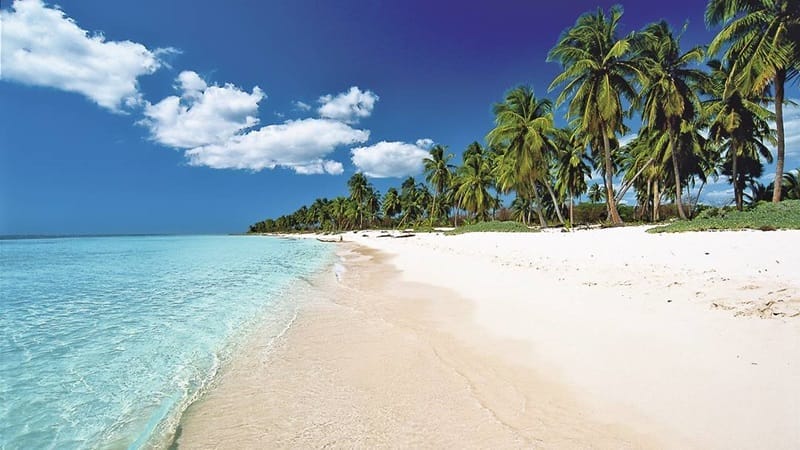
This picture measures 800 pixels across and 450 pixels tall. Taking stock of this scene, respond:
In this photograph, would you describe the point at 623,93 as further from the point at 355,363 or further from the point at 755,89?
the point at 355,363

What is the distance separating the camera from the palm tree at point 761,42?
14.5 meters

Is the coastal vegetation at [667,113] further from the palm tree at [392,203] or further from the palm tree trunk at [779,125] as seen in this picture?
the palm tree at [392,203]

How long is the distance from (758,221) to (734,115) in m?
13.5

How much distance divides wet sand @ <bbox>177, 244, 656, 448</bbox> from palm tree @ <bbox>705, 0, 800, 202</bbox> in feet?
61.1

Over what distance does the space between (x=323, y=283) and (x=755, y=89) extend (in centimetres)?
1948

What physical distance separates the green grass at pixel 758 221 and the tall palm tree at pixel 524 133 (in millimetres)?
13121

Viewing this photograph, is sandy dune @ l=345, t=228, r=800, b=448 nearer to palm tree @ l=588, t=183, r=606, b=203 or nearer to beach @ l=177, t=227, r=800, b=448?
beach @ l=177, t=227, r=800, b=448

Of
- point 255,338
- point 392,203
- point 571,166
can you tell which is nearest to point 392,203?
point 392,203

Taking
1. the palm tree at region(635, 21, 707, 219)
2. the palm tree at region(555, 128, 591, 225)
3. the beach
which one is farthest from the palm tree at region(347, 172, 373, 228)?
the beach

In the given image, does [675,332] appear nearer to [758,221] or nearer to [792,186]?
[758,221]

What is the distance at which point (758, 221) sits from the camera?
39.0ft

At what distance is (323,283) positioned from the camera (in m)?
11.0

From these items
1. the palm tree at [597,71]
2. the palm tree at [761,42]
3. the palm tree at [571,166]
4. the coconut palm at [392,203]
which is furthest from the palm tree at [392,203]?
the palm tree at [761,42]

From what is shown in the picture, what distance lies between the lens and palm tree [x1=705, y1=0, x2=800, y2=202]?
47.6 feet
